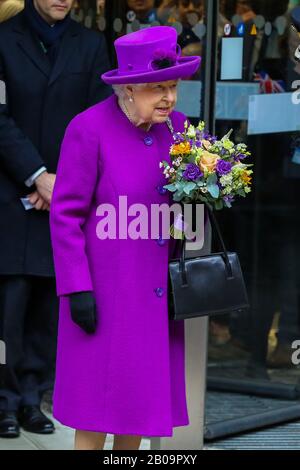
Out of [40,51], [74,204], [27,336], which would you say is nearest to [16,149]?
[40,51]

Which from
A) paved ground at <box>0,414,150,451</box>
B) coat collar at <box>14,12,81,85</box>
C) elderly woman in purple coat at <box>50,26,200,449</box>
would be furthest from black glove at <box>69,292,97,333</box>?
coat collar at <box>14,12,81,85</box>

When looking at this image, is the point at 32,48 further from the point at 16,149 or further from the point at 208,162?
the point at 208,162

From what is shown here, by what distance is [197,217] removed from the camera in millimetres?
3799

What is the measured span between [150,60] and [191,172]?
15.2 inches

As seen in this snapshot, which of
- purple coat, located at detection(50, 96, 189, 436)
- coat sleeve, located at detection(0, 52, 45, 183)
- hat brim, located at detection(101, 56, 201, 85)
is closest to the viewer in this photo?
hat brim, located at detection(101, 56, 201, 85)

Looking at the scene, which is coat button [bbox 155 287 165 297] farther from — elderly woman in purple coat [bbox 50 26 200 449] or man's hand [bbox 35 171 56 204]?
man's hand [bbox 35 171 56 204]

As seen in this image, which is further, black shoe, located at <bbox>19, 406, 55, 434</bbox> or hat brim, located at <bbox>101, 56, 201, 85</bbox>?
black shoe, located at <bbox>19, 406, 55, 434</bbox>

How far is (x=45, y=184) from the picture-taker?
471cm

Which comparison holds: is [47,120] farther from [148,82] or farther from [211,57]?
[148,82]

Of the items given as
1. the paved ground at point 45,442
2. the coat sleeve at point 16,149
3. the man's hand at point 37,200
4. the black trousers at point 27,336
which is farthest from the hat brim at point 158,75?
the paved ground at point 45,442

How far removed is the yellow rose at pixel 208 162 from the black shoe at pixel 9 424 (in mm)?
1768

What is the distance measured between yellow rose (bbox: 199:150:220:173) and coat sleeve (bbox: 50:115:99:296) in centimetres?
35

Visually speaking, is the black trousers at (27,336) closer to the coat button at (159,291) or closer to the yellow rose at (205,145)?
the coat button at (159,291)

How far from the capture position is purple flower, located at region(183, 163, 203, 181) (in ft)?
11.9
